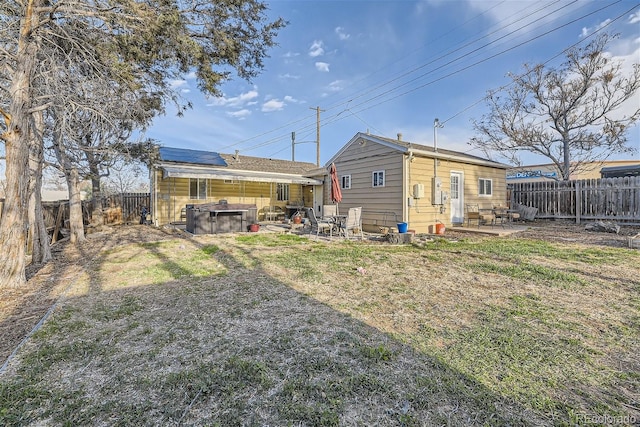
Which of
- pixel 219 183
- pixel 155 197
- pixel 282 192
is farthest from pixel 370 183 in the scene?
pixel 155 197

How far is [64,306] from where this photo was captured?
386cm

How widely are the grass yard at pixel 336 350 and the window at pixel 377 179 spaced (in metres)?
6.22

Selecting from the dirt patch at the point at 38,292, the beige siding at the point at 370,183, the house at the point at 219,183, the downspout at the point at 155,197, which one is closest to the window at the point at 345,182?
the beige siding at the point at 370,183

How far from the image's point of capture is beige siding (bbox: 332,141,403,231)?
1058cm

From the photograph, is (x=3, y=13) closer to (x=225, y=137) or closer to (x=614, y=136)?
(x=614, y=136)

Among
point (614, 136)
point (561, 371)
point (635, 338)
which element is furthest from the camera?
point (614, 136)

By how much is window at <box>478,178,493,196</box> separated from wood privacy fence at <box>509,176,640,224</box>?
117 inches

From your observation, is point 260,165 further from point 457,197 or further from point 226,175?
point 457,197

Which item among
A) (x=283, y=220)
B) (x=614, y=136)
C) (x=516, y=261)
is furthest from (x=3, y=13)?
(x=614, y=136)

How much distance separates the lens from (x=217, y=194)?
15688 millimetres

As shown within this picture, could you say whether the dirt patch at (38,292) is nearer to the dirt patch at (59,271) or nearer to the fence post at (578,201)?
the dirt patch at (59,271)

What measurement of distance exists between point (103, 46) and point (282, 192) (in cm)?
1284

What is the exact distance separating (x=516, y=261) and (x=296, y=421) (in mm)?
6036

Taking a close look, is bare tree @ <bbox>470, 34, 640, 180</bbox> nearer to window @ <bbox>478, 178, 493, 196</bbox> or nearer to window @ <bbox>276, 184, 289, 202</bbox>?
window @ <bbox>478, 178, 493, 196</bbox>
